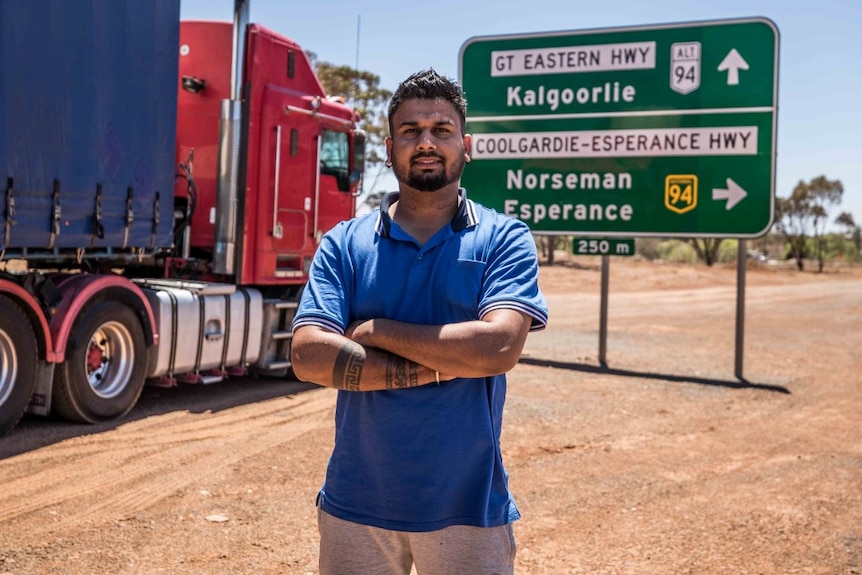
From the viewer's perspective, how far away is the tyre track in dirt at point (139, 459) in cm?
565

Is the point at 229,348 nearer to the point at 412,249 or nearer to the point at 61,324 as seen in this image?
the point at 61,324

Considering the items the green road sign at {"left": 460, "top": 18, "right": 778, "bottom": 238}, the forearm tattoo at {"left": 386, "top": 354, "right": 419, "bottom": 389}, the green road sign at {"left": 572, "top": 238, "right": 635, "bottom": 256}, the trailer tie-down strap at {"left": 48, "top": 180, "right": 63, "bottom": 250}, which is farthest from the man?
the green road sign at {"left": 572, "top": 238, "right": 635, "bottom": 256}

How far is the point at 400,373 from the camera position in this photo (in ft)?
8.18

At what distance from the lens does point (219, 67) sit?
977 cm

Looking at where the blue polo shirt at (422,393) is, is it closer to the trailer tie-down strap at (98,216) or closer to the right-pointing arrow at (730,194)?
the trailer tie-down strap at (98,216)

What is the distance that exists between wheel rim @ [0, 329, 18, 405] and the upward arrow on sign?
9274 millimetres

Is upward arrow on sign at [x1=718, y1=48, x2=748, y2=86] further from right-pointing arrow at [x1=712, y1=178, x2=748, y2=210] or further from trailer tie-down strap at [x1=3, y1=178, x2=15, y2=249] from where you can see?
trailer tie-down strap at [x1=3, y1=178, x2=15, y2=249]

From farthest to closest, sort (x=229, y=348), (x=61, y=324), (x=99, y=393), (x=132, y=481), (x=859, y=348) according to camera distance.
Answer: (x=859, y=348) < (x=229, y=348) < (x=99, y=393) < (x=61, y=324) < (x=132, y=481)

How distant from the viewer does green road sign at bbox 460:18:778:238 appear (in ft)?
39.5

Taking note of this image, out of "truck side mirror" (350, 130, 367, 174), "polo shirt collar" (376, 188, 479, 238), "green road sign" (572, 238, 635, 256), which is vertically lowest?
"polo shirt collar" (376, 188, 479, 238)

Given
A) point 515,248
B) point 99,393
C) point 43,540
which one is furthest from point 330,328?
point 99,393

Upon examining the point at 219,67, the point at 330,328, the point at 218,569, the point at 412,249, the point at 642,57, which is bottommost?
the point at 218,569

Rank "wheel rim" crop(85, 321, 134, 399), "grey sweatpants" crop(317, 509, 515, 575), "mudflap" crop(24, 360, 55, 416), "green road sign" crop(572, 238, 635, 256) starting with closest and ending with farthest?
"grey sweatpants" crop(317, 509, 515, 575)
"mudflap" crop(24, 360, 55, 416)
"wheel rim" crop(85, 321, 134, 399)
"green road sign" crop(572, 238, 635, 256)

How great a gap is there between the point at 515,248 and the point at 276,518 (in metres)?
3.47
